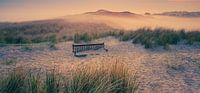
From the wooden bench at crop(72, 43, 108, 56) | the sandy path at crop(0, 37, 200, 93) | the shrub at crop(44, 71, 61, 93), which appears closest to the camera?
the shrub at crop(44, 71, 61, 93)

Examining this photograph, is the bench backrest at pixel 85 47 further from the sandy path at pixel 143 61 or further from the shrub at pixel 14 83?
the shrub at pixel 14 83

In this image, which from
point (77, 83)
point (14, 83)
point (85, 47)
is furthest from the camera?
point (85, 47)

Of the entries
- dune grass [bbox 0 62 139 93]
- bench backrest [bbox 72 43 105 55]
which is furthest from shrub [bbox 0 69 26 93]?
bench backrest [bbox 72 43 105 55]

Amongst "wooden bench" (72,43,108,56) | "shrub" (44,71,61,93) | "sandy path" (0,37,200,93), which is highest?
"shrub" (44,71,61,93)

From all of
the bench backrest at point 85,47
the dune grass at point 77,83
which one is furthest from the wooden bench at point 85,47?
the dune grass at point 77,83

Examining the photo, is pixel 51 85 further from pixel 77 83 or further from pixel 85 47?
pixel 85 47

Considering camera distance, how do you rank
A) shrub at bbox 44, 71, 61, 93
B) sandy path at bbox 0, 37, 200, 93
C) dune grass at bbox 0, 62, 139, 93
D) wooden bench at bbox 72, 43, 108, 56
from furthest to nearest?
wooden bench at bbox 72, 43, 108, 56 < sandy path at bbox 0, 37, 200, 93 < shrub at bbox 44, 71, 61, 93 < dune grass at bbox 0, 62, 139, 93

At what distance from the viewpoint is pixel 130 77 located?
637 cm

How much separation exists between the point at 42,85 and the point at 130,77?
1.48 m

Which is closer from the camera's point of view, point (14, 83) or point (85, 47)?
point (14, 83)

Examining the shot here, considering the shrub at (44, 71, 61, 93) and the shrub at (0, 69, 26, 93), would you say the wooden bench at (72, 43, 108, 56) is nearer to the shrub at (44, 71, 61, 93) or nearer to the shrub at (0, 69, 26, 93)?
the shrub at (0, 69, 26, 93)

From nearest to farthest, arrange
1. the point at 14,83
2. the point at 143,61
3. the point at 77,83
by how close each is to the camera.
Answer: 1. the point at 77,83
2. the point at 14,83
3. the point at 143,61

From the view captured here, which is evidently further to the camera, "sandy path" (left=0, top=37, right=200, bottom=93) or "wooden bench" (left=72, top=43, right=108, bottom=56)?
"wooden bench" (left=72, top=43, right=108, bottom=56)

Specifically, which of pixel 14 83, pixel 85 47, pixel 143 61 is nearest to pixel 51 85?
pixel 14 83
